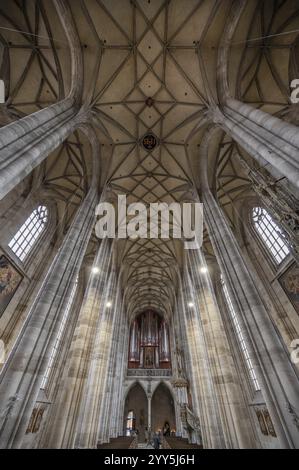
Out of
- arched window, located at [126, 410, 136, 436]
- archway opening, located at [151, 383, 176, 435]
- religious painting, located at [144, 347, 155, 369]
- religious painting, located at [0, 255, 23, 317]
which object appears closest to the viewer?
religious painting, located at [0, 255, 23, 317]

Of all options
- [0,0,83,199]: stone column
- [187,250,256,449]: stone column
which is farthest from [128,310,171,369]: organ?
[0,0,83,199]: stone column

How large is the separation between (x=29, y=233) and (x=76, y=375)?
836 centimetres

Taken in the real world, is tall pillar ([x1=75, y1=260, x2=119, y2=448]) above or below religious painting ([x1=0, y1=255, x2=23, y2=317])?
below

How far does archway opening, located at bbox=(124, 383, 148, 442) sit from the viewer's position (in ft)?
78.4

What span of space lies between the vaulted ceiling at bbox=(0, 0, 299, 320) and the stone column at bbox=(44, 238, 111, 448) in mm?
7157

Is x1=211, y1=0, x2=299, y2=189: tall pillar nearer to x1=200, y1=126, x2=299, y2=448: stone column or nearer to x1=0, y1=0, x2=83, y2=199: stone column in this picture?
x1=200, y1=126, x2=299, y2=448: stone column

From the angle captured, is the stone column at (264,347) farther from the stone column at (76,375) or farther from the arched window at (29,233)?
the arched window at (29,233)

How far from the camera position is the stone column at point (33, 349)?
4.44 metres

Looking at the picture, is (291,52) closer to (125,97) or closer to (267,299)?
(125,97)

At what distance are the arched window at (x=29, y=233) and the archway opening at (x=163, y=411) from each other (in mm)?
A: 23384

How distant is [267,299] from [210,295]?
135 inches

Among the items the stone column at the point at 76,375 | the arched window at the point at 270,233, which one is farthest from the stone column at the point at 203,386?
the stone column at the point at 76,375

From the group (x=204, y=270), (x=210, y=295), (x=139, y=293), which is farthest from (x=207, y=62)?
(x=139, y=293)

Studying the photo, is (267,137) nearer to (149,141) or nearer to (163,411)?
(149,141)
